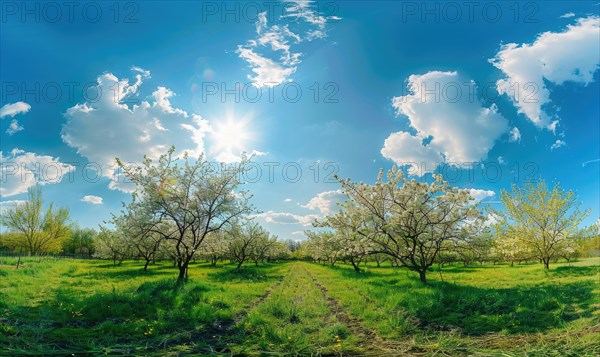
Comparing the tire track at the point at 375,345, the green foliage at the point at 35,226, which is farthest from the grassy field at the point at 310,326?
the green foliage at the point at 35,226

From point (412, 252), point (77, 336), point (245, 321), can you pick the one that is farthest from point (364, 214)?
point (77, 336)

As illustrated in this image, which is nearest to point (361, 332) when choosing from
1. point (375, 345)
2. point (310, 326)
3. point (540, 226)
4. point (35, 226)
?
point (375, 345)

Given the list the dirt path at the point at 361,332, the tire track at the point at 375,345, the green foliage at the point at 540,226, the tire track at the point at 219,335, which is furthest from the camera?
the green foliage at the point at 540,226

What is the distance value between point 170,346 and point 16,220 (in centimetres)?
6190

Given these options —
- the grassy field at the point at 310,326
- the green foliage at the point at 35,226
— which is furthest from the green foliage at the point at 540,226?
the green foliage at the point at 35,226

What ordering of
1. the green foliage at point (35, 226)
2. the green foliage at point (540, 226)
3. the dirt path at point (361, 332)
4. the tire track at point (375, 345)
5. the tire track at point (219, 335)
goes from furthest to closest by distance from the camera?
the green foliage at point (35, 226) → the green foliage at point (540, 226) → the tire track at point (219, 335) → the dirt path at point (361, 332) → the tire track at point (375, 345)

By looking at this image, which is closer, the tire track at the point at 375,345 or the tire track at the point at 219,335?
the tire track at the point at 375,345

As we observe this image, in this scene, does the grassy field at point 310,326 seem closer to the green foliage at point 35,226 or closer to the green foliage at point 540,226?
the green foliage at point 540,226

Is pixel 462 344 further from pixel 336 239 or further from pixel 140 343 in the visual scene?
pixel 336 239

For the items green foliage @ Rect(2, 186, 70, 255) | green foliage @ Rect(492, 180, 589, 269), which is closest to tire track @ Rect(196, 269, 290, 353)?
green foliage @ Rect(492, 180, 589, 269)

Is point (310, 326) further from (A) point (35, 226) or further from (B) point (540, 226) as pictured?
(A) point (35, 226)

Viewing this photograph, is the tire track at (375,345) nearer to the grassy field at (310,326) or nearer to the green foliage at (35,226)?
the grassy field at (310,326)

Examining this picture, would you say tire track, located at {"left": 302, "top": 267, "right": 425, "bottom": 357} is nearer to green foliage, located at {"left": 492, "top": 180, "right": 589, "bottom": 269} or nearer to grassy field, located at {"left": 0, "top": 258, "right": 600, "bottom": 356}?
grassy field, located at {"left": 0, "top": 258, "right": 600, "bottom": 356}

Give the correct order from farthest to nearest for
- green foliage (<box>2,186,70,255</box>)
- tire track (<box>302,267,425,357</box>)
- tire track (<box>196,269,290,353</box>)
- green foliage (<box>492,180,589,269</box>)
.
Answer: green foliage (<box>2,186,70,255</box>)
green foliage (<box>492,180,589,269</box>)
tire track (<box>196,269,290,353</box>)
tire track (<box>302,267,425,357</box>)
